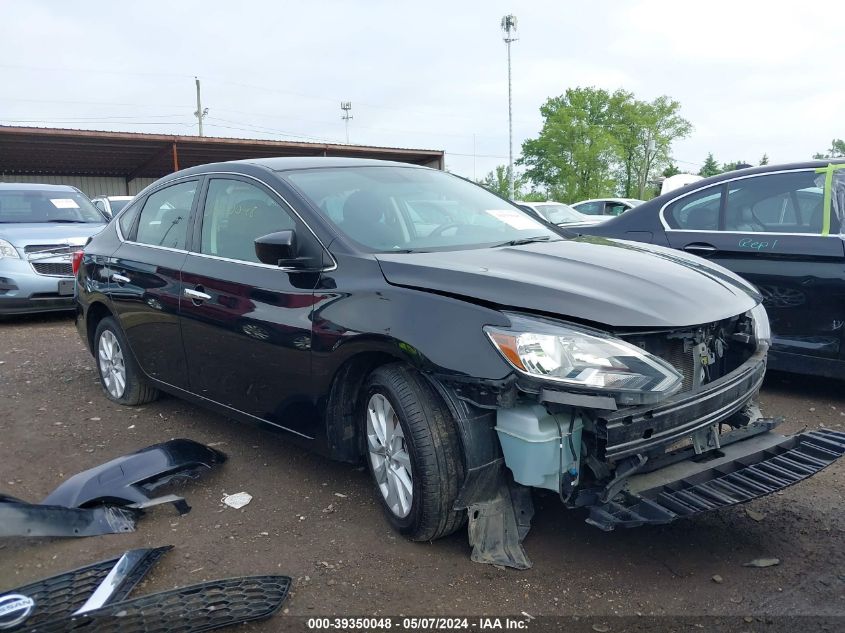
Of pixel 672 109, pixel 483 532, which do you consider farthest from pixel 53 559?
pixel 672 109

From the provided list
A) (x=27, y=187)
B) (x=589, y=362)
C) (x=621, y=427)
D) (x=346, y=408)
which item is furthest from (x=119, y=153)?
(x=621, y=427)

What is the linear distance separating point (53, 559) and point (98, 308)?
248 centimetres

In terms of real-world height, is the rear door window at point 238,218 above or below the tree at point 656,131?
below

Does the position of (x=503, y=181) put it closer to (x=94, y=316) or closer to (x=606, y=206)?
(x=606, y=206)

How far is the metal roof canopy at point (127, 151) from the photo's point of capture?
2389cm

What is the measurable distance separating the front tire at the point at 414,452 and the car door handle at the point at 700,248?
2.97 m

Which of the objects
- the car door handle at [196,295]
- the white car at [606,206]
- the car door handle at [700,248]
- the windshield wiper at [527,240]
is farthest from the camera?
the white car at [606,206]

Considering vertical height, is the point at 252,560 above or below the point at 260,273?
below

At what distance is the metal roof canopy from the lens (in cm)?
2389

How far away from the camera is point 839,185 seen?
15.5 ft

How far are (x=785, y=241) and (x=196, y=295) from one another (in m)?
3.64

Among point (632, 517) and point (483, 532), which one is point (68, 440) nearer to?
point (483, 532)

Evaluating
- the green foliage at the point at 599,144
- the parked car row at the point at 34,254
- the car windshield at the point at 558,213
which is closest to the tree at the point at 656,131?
the green foliage at the point at 599,144

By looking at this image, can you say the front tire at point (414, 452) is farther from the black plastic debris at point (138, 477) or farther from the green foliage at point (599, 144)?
the green foliage at point (599, 144)
